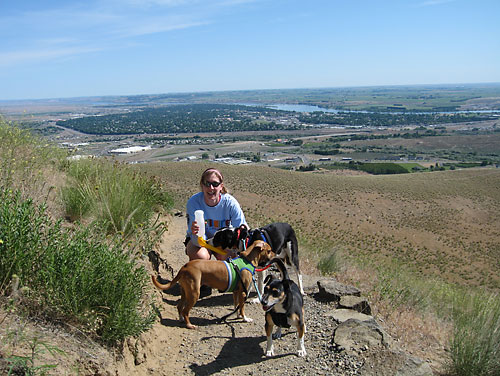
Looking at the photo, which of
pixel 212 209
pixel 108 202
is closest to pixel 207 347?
pixel 212 209

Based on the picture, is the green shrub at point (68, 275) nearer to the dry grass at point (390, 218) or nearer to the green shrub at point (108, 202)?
the green shrub at point (108, 202)

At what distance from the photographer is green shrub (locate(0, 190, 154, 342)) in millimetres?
3117

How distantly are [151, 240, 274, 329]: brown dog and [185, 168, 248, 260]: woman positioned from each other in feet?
2.41

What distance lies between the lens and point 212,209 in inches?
216

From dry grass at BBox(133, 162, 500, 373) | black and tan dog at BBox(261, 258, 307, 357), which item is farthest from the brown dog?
dry grass at BBox(133, 162, 500, 373)

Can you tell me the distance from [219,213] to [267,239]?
0.80 metres

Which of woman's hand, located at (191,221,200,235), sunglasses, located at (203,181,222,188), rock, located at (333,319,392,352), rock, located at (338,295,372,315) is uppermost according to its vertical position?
sunglasses, located at (203,181,222,188)

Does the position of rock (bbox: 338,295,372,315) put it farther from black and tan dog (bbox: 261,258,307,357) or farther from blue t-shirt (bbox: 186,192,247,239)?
blue t-shirt (bbox: 186,192,247,239)

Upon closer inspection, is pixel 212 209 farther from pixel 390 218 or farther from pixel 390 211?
pixel 390 211

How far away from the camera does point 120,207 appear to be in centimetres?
621

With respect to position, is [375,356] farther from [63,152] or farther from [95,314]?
[63,152]

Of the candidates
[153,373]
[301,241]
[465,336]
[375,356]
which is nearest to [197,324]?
[153,373]

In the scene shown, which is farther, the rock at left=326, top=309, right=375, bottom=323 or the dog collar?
the rock at left=326, top=309, right=375, bottom=323

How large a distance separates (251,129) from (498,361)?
5197 inches
